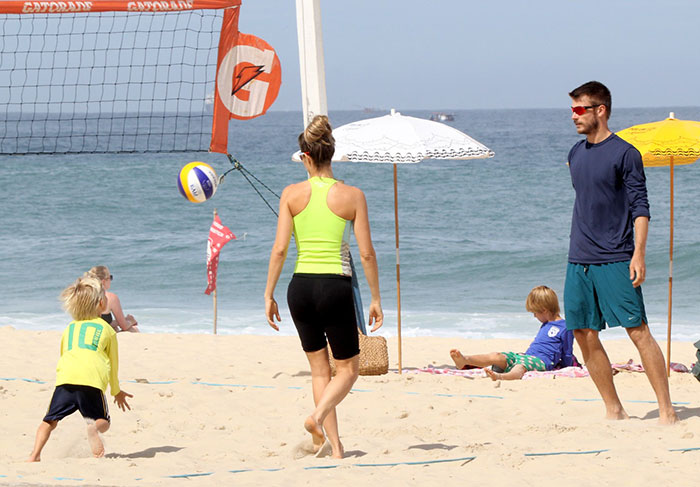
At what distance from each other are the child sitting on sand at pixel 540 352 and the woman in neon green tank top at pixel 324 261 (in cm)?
262

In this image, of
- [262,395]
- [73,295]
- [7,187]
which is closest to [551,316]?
[262,395]

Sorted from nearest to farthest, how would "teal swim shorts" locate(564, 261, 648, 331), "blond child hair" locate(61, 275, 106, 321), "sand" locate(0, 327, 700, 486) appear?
"sand" locate(0, 327, 700, 486), "blond child hair" locate(61, 275, 106, 321), "teal swim shorts" locate(564, 261, 648, 331)

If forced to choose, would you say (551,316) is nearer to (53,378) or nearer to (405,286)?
(53,378)

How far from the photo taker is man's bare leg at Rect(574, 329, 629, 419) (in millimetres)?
4719

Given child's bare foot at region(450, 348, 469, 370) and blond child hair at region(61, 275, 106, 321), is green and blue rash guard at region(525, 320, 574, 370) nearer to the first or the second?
child's bare foot at region(450, 348, 469, 370)

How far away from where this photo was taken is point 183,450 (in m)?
4.52

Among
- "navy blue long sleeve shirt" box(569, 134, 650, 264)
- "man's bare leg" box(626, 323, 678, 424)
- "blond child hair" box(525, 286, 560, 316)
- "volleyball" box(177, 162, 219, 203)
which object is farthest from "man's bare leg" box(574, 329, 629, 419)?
"volleyball" box(177, 162, 219, 203)

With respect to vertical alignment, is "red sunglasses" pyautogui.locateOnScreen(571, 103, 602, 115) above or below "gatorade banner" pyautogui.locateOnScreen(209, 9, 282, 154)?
below

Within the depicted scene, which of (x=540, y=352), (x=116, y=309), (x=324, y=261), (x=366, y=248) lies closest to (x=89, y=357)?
(x=324, y=261)

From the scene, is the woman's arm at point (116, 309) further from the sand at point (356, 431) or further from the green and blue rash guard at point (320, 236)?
the green and blue rash guard at point (320, 236)

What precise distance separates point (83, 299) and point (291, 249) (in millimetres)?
10564

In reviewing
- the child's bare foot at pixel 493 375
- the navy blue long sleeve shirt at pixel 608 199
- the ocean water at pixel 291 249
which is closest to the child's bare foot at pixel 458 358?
the child's bare foot at pixel 493 375

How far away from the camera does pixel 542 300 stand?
647cm

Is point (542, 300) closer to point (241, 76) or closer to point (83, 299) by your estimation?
point (241, 76)
